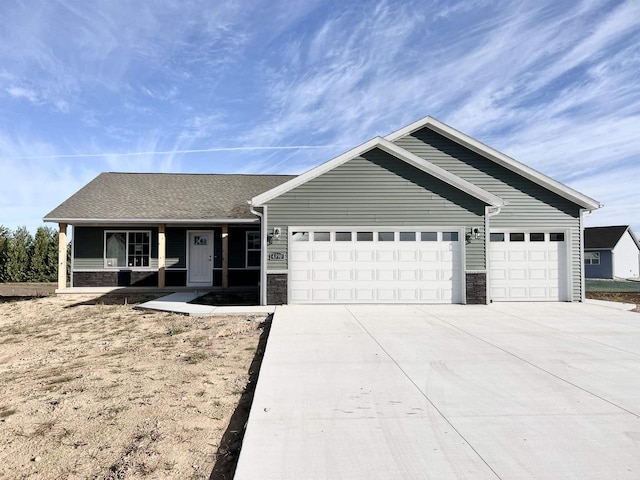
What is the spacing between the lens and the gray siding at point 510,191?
1174 cm

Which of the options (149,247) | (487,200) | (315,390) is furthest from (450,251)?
(149,247)

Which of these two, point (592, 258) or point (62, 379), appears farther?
point (592, 258)

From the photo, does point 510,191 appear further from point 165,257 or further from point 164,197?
point 164,197

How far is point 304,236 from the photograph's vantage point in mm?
10531

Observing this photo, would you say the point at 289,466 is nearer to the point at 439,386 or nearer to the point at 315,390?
the point at 315,390

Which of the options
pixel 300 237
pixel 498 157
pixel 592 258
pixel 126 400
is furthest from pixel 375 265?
pixel 592 258

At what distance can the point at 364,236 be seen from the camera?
418 inches

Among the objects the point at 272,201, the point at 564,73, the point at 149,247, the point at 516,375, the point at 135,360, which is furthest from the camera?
the point at 149,247

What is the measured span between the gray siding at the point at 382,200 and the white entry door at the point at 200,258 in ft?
18.7

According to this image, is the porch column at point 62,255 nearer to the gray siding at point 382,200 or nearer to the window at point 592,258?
the gray siding at point 382,200

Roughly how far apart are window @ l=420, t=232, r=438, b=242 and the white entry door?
8.38 meters

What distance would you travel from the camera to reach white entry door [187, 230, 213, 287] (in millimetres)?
14625

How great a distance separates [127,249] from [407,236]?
1083 centimetres

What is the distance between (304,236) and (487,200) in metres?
5.30
